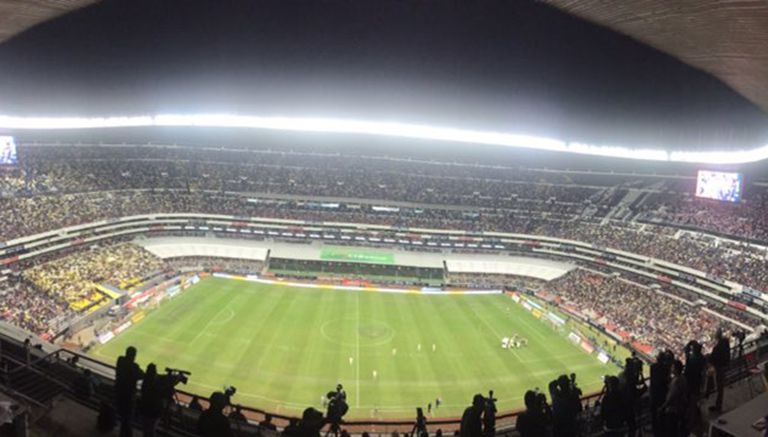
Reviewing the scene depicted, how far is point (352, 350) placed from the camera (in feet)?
106

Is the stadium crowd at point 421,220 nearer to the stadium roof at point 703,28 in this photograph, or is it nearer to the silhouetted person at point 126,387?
the stadium roof at point 703,28

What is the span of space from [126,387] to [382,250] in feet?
166

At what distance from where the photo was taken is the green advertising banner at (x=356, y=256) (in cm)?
5444

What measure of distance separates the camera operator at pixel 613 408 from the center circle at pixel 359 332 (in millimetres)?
27961

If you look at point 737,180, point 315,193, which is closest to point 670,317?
point 737,180

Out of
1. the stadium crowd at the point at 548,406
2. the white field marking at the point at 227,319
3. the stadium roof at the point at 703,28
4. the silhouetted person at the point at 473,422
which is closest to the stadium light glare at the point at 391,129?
the white field marking at the point at 227,319

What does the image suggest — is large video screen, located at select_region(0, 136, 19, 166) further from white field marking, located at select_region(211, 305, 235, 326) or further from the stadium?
white field marking, located at select_region(211, 305, 235, 326)

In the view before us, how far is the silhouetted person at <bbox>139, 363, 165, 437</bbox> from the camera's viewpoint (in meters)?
6.02

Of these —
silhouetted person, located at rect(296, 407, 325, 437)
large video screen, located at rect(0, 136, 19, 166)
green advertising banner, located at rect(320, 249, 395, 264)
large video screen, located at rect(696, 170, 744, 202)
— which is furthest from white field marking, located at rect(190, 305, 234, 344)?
large video screen, located at rect(696, 170, 744, 202)

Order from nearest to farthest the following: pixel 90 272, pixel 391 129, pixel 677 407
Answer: pixel 677 407 < pixel 90 272 < pixel 391 129

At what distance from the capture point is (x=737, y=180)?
1649 inches

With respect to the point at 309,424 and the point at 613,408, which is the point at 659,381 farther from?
the point at 309,424

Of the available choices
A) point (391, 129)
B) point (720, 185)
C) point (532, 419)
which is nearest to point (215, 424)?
point (532, 419)

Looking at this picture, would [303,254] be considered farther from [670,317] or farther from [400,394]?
[670,317]
